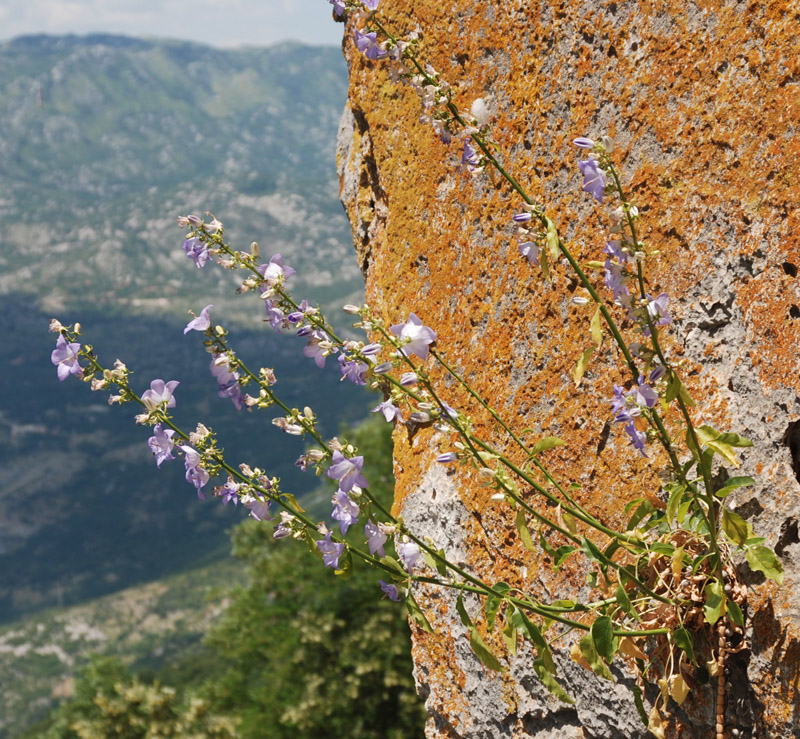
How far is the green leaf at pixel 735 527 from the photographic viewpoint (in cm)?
183

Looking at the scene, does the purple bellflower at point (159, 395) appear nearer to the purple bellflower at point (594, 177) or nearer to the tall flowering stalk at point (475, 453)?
the tall flowering stalk at point (475, 453)

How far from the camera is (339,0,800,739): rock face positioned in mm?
2205

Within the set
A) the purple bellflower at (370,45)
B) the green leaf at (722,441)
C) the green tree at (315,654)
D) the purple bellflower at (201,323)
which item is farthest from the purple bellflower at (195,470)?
the green tree at (315,654)

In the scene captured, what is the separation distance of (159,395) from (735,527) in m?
1.53

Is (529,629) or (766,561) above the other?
(766,561)

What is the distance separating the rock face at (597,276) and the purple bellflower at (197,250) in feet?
4.32

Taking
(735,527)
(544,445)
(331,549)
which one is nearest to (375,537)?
(331,549)

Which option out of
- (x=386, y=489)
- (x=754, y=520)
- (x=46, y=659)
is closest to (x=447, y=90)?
(x=754, y=520)

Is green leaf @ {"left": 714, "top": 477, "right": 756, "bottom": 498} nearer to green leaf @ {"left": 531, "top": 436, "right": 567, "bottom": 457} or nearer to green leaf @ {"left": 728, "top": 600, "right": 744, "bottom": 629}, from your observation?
green leaf @ {"left": 728, "top": 600, "right": 744, "bottom": 629}

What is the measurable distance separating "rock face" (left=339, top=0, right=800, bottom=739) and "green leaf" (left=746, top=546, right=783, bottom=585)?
0.24m

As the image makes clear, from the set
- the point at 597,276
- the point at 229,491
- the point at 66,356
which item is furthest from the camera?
the point at 597,276

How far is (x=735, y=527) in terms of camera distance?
1832 mm

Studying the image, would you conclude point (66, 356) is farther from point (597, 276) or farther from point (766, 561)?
point (766, 561)

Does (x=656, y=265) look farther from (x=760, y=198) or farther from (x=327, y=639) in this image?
(x=327, y=639)
